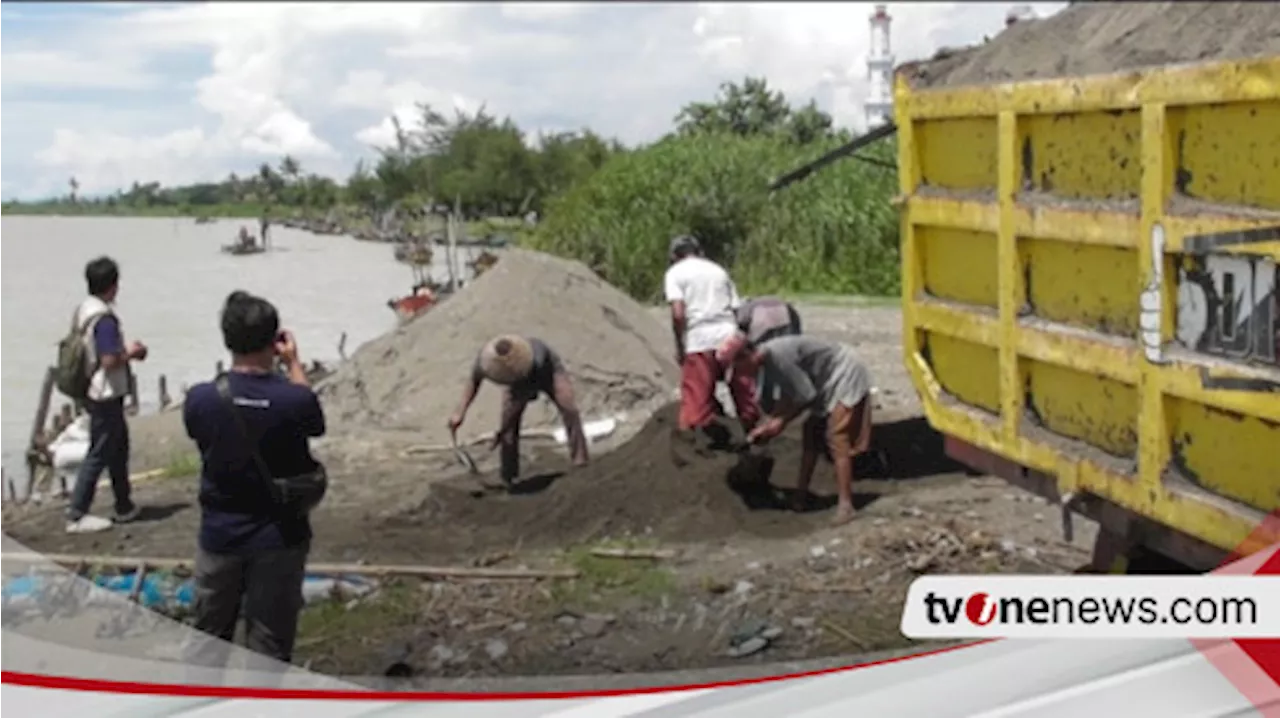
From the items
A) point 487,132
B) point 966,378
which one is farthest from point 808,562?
point 487,132

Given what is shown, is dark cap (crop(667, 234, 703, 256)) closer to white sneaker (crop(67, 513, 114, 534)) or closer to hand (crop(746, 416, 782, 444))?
hand (crop(746, 416, 782, 444))

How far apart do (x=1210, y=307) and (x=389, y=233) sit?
4.64ft

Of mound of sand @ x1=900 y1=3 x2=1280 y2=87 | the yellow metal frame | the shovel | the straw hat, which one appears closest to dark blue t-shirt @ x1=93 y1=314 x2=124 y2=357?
the yellow metal frame

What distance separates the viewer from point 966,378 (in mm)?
2865

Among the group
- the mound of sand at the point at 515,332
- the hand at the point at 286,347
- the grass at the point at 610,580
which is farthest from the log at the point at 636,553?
the mound of sand at the point at 515,332

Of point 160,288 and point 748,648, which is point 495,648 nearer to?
point 748,648

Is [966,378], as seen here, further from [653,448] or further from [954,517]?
[653,448]

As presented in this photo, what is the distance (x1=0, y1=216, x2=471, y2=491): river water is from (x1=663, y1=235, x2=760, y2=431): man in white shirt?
1111 millimetres

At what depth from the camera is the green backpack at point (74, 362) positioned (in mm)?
1937

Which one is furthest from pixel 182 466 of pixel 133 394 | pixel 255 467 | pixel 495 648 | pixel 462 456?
pixel 462 456

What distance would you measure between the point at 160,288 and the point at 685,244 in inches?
77.1

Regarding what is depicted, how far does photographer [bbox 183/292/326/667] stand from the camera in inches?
84.4

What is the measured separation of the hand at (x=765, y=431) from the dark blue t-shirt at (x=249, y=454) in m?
2.30

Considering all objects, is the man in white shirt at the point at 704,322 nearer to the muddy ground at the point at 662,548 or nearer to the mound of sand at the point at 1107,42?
the muddy ground at the point at 662,548
